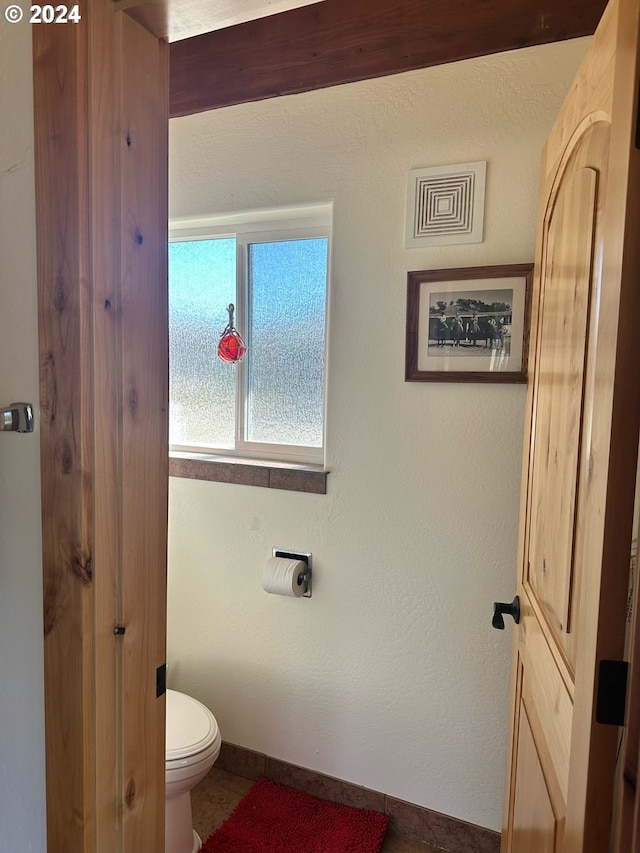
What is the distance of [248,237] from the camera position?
200cm

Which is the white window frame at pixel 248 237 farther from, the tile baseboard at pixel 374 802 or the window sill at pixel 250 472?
the tile baseboard at pixel 374 802

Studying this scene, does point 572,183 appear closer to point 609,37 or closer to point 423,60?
point 609,37

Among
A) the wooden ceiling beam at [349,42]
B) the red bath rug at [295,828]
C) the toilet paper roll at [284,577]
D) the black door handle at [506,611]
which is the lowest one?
the red bath rug at [295,828]

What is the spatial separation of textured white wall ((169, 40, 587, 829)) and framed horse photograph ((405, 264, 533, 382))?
1.6 inches

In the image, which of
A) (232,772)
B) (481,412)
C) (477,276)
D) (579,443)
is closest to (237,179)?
(477,276)

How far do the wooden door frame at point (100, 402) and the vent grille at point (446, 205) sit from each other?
0.92 m

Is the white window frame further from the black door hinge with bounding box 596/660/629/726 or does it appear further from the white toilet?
the black door hinge with bounding box 596/660/629/726

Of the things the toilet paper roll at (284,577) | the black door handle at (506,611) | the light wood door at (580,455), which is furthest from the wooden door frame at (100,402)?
the toilet paper roll at (284,577)

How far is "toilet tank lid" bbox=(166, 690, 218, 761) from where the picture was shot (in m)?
1.55

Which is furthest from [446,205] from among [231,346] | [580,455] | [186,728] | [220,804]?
[220,804]

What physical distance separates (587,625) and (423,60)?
1540mm

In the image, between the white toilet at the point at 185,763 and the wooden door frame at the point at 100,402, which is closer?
the wooden door frame at the point at 100,402

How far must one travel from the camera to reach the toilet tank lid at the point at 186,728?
155 cm

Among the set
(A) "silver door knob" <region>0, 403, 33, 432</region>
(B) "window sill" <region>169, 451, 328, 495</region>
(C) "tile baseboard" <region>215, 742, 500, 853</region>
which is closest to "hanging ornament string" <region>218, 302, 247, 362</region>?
(B) "window sill" <region>169, 451, 328, 495</region>
